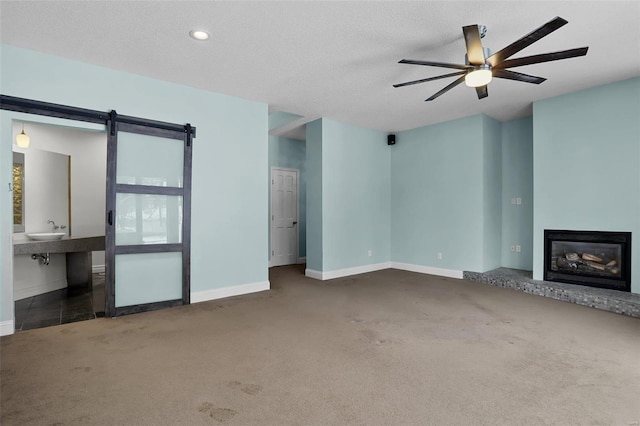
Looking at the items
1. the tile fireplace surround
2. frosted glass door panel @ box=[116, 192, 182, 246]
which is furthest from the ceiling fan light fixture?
frosted glass door panel @ box=[116, 192, 182, 246]

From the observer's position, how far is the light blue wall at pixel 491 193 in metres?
5.55

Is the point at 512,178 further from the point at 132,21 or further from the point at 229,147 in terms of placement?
the point at 132,21

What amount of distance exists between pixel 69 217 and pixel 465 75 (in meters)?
6.54

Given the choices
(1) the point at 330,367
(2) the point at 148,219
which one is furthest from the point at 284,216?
(1) the point at 330,367

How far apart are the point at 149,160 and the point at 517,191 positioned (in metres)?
5.74

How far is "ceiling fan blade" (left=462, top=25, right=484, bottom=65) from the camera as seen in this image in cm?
246

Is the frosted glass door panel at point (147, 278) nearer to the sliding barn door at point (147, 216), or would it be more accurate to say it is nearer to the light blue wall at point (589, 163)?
the sliding barn door at point (147, 216)

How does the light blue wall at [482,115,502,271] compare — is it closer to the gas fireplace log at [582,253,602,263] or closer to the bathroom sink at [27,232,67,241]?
the gas fireplace log at [582,253,602,263]

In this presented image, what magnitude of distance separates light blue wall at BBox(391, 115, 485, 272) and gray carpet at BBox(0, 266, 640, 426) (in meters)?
1.89

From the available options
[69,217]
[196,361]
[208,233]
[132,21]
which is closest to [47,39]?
[132,21]

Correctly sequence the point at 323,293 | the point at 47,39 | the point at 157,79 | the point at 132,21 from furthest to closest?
the point at 323,293 < the point at 157,79 < the point at 47,39 < the point at 132,21

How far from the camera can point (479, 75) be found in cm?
283

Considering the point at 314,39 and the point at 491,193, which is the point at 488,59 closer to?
the point at 314,39

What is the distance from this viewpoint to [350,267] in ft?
20.0
